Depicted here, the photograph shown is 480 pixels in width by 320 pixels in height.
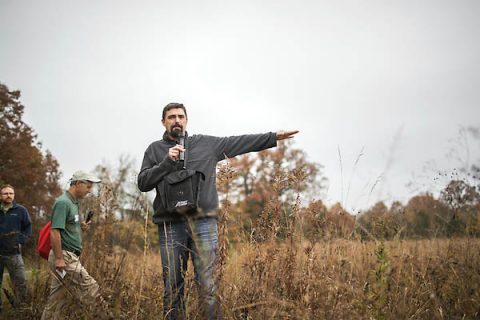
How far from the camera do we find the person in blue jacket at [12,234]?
6.14 meters

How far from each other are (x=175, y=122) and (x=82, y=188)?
1.73 metres

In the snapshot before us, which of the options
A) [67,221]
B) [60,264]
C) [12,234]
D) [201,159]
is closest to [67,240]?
[67,221]

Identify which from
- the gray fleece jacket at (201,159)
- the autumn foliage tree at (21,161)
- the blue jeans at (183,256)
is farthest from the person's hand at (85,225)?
the autumn foliage tree at (21,161)

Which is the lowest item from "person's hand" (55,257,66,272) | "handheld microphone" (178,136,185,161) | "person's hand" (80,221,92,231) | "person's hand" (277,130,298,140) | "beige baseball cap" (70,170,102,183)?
"person's hand" (55,257,66,272)

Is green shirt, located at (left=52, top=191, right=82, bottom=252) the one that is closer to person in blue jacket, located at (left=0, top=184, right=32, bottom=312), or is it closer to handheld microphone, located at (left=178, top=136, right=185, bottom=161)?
handheld microphone, located at (left=178, top=136, right=185, bottom=161)

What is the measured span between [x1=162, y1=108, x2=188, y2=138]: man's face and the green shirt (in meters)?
1.61

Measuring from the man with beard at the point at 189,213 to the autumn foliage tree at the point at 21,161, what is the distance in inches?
738

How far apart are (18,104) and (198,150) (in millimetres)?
22709

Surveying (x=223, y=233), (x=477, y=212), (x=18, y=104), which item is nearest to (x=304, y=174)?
(x=223, y=233)

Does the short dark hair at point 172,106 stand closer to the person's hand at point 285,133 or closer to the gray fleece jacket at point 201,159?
the gray fleece jacket at point 201,159

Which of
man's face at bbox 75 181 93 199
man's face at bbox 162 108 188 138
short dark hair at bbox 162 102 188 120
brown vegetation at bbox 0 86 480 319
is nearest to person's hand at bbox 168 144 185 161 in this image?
brown vegetation at bbox 0 86 480 319

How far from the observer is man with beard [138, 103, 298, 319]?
9.95 feet

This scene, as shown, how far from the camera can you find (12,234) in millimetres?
6402

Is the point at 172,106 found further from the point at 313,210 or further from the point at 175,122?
the point at 313,210
